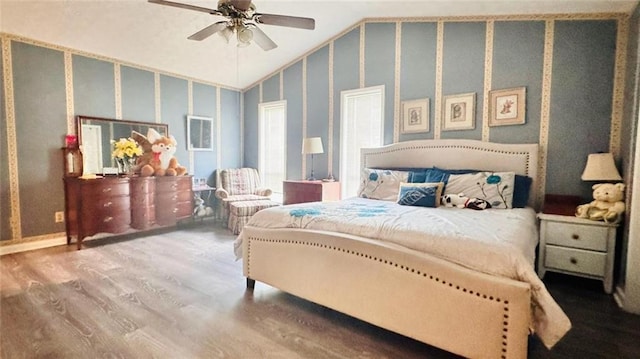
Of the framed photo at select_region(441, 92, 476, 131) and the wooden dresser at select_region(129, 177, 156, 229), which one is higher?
the framed photo at select_region(441, 92, 476, 131)

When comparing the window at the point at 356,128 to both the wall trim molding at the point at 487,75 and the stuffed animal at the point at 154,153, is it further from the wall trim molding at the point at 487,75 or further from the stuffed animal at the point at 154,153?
the stuffed animal at the point at 154,153

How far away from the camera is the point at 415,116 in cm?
377

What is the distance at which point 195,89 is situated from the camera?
5.04 metres

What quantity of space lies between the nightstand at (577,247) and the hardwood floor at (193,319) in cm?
17

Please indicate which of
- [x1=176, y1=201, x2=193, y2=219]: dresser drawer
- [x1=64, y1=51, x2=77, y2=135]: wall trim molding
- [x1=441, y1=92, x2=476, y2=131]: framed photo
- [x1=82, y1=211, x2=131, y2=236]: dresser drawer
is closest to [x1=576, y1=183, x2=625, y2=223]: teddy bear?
[x1=441, y1=92, x2=476, y2=131]: framed photo

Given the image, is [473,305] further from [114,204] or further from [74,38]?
[74,38]

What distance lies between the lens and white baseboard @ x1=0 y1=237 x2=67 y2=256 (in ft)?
11.3

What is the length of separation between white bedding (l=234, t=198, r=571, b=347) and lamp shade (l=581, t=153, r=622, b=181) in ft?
2.06

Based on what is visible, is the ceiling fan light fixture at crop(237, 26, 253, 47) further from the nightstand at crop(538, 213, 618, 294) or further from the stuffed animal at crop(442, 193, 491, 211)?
the nightstand at crop(538, 213, 618, 294)

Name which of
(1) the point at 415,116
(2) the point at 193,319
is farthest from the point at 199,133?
(2) the point at 193,319

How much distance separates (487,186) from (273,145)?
11.5 ft

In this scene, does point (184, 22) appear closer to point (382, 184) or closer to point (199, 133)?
point (199, 133)

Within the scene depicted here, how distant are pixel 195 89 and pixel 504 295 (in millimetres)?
5042

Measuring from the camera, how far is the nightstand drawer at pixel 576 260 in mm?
2451
